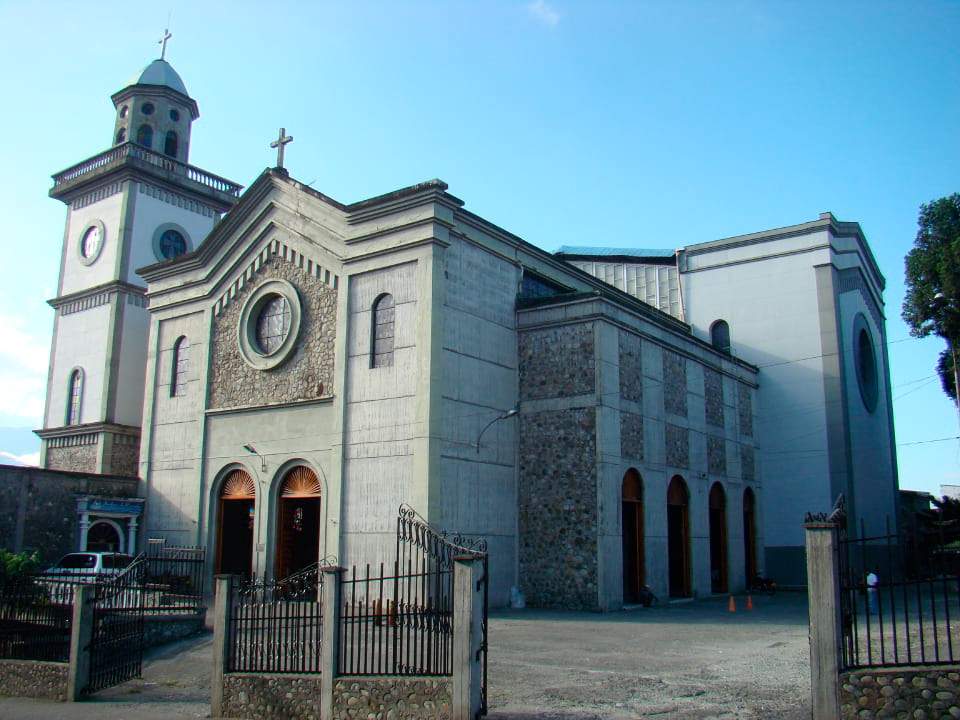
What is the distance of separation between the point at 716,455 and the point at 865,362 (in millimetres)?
10719

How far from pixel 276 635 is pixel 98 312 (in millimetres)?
24196

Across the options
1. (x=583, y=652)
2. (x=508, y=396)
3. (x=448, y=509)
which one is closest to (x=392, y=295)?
(x=508, y=396)

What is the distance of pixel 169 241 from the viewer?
1321 inches

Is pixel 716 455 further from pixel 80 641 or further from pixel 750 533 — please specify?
pixel 80 641

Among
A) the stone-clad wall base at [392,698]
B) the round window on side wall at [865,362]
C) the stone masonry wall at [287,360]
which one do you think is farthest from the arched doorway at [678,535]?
the stone-clad wall base at [392,698]

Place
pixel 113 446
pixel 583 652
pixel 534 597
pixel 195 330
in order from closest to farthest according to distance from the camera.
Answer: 1. pixel 583 652
2. pixel 534 597
3. pixel 195 330
4. pixel 113 446

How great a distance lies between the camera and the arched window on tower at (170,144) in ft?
112

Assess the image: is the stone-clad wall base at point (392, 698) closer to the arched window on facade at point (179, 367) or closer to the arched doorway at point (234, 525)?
the arched doorway at point (234, 525)

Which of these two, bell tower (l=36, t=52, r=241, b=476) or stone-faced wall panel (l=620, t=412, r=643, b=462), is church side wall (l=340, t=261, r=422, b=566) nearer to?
stone-faced wall panel (l=620, t=412, r=643, b=462)

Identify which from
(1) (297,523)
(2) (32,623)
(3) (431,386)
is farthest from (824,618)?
(1) (297,523)

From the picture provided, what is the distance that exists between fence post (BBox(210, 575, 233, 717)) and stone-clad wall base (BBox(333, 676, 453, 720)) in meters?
1.96

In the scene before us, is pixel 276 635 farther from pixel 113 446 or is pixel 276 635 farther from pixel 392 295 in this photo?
pixel 113 446

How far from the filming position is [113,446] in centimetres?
3039

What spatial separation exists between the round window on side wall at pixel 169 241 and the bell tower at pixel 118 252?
0.13 feet
